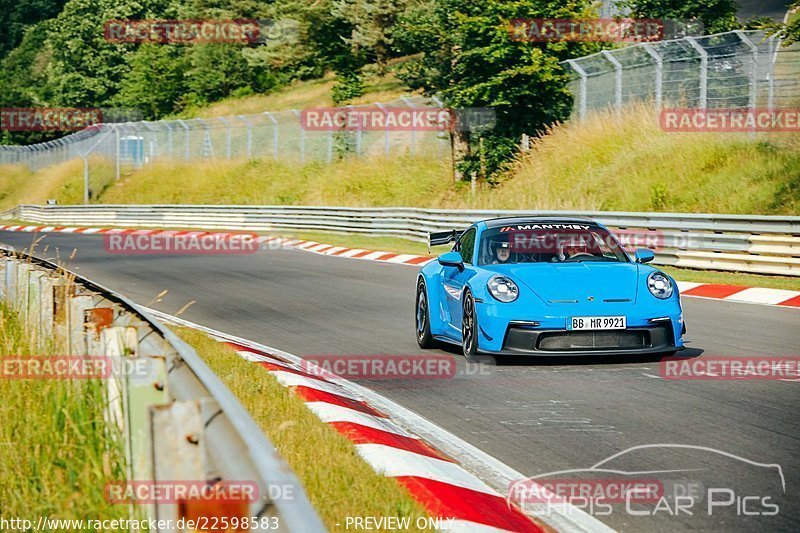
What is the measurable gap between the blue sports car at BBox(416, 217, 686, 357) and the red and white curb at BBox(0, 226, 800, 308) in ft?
17.7

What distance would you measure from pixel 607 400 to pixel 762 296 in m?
8.22

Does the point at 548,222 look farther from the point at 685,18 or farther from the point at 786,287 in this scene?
the point at 685,18

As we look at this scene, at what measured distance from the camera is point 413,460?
6.45 meters

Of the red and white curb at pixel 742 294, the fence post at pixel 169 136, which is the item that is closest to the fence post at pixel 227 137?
the fence post at pixel 169 136

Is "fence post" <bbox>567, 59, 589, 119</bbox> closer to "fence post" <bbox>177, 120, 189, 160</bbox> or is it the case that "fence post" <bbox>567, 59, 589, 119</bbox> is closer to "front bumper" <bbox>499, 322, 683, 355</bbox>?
"front bumper" <bbox>499, 322, 683, 355</bbox>

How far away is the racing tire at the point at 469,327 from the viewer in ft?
34.1

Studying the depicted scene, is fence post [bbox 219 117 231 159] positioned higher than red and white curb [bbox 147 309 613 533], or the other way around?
fence post [bbox 219 117 231 159]

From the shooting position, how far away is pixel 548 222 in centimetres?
1126

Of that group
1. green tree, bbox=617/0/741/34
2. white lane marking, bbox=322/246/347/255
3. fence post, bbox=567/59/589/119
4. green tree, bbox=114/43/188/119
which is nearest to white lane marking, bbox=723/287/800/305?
white lane marking, bbox=322/246/347/255

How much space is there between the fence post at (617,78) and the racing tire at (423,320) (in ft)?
61.1

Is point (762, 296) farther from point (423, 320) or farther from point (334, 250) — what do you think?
point (334, 250)

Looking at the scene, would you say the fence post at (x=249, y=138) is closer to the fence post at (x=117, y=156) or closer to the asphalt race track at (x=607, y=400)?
the fence post at (x=117, y=156)

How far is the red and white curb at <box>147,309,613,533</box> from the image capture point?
5.27m

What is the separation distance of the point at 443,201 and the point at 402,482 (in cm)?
3040
